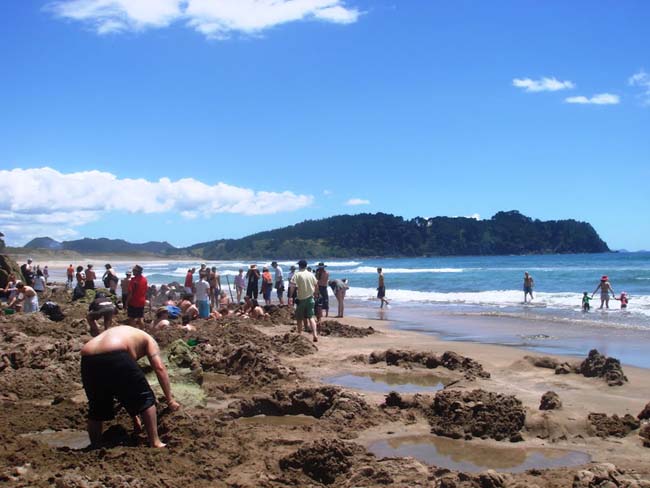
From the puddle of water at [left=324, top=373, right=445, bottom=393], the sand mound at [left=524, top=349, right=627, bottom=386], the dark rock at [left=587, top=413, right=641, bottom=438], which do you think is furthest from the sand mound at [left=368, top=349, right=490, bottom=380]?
the dark rock at [left=587, top=413, right=641, bottom=438]

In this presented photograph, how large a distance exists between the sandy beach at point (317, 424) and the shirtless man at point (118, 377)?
30cm

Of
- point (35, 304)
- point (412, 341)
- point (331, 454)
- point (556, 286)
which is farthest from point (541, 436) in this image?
point (556, 286)

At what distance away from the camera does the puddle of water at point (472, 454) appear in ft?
18.9

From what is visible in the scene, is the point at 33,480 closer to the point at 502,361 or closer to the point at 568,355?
the point at 502,361

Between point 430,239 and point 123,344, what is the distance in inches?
6083

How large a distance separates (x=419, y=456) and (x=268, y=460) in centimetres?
152

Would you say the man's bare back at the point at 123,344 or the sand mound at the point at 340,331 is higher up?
the man's bare back at the point at 123,344

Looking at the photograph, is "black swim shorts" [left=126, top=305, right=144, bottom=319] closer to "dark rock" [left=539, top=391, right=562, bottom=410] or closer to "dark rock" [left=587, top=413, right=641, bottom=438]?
"dark rock" [left=539, top=391, right=562, bottom=410]

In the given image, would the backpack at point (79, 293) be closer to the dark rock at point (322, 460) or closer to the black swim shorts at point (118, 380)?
the black swim shorts at point (118, 380)

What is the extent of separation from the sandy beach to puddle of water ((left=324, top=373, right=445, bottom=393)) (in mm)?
30

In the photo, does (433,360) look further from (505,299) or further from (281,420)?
(505,299)

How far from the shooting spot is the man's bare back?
522 centimetres

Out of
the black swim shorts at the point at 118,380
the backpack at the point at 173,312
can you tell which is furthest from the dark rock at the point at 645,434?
the backpack at the point at 173,312

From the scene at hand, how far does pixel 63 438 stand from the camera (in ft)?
20.3
